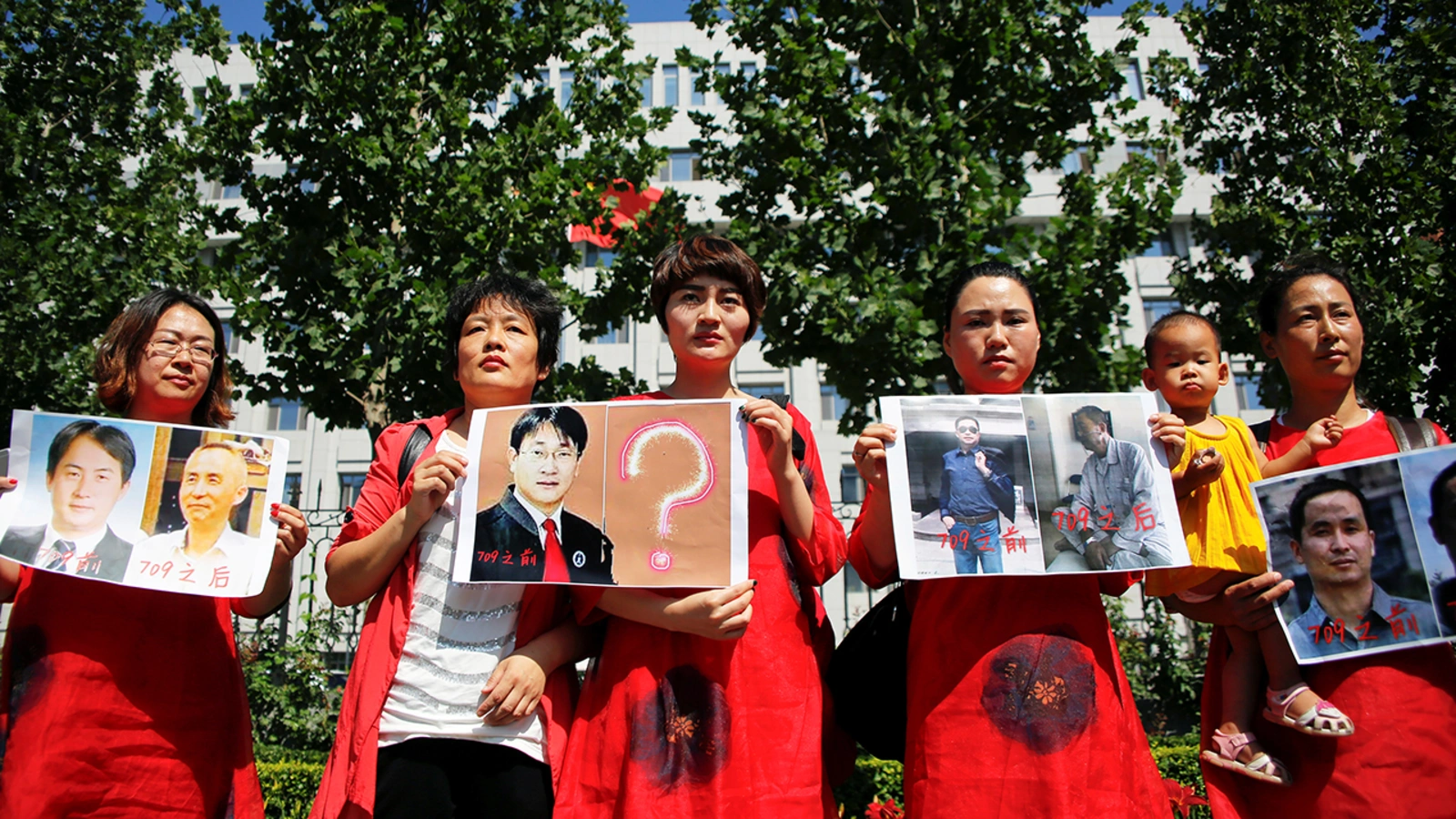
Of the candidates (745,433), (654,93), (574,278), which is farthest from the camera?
(654,93)

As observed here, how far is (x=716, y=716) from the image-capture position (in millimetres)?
2053

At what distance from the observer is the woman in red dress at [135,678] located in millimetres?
2182

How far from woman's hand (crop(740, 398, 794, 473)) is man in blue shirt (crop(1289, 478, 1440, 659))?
1341mm

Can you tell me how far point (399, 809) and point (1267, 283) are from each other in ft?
9.54

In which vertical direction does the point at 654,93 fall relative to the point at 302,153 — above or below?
above

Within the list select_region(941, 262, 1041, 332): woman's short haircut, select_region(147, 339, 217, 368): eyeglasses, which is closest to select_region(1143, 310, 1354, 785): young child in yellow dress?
select_region(941, 262, 1041, 332): woman's short haircut

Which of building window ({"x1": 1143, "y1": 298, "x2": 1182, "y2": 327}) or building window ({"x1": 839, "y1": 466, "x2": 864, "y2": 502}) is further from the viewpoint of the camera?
building window ({"x1": 1143, "y1": 298, "x2": 1182, "y2": 327})

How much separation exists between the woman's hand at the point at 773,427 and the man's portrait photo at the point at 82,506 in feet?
5.42

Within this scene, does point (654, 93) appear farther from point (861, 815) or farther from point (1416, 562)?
point (1416, 562)

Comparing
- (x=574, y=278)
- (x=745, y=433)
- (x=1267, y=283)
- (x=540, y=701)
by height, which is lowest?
(x=540, y=701)

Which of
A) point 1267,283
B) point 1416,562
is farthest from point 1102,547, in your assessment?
point 1267,283

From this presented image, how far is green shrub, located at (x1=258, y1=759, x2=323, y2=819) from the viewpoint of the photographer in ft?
19.9

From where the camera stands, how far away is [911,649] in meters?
2.27

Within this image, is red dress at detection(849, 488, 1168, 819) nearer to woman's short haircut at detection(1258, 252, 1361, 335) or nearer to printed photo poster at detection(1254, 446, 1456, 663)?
printed photo poster at detection(1254, 446, 1456, 663)
